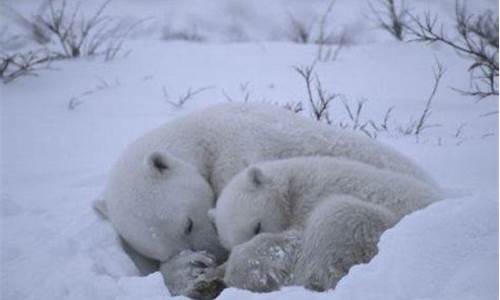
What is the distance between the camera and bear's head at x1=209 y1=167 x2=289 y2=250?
362cm

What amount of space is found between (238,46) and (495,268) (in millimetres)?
7957

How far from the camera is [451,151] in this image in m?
5.41

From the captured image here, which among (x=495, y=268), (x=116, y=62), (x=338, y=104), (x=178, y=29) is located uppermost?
(x=495, y=268)

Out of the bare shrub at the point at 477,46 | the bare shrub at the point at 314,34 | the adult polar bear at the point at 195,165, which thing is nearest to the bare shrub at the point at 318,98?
the bare shrub at the point at 477,46

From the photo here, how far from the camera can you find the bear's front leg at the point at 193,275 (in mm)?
3266

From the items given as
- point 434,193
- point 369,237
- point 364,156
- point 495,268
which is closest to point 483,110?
point 364,156

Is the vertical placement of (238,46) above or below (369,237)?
below

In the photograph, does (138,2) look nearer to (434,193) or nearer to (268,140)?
(268,140)

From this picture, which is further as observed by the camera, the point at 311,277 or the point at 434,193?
the point at 434,193

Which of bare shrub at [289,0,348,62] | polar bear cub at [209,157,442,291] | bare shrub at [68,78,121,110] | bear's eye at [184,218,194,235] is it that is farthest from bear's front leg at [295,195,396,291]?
bare shrub at [289,0,348,62]

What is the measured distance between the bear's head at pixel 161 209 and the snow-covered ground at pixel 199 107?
0.18 metres

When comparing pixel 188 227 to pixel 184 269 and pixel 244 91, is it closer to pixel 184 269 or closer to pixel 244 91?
pixel 184 269

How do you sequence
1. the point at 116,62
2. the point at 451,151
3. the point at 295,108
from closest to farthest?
the point at 451,151 → the point at 295,108 → the point at 116,62

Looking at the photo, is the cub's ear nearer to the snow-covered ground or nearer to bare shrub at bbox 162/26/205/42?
the snow-covered ground
